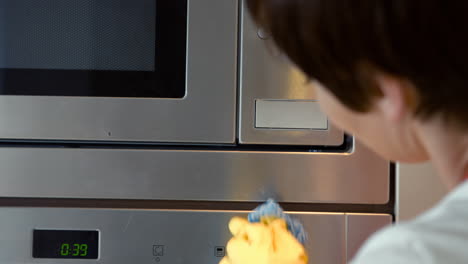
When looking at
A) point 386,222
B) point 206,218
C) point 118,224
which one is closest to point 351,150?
point 386,222

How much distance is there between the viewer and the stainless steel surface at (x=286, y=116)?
87cm

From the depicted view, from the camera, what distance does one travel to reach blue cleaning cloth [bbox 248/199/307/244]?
0.84 metres

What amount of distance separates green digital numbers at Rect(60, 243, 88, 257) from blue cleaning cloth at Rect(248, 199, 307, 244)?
0.21 metres

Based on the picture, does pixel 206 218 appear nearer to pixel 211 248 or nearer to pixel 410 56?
pixel 211 248

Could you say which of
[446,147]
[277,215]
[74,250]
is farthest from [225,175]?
[446,147]

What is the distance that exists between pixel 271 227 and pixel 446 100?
1.09 ft

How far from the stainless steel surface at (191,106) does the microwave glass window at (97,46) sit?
1 centimetres

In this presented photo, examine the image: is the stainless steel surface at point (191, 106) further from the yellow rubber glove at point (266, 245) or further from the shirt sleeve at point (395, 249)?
the shirt sleeve at point (395, 249)

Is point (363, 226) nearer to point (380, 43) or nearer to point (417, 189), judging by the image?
point (417, 189)

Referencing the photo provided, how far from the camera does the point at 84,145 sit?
0.89 metres

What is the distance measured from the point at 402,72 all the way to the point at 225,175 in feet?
1.26

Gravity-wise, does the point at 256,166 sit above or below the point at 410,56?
below

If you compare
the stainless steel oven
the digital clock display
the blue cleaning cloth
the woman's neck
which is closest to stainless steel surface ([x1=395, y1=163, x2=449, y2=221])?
the stainless steel oven

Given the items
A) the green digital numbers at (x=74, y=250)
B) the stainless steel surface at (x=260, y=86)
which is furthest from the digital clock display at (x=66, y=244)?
the stainless steel surface at (x=260, y=86)
